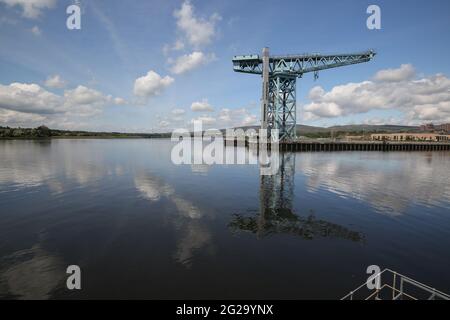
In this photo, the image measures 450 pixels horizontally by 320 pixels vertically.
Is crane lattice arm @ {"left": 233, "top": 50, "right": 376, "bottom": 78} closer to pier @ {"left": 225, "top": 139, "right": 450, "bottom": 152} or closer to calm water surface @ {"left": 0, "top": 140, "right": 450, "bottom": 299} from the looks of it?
pier @ {"left": 225, "top": 139, "right": 450, "bottom": 152}

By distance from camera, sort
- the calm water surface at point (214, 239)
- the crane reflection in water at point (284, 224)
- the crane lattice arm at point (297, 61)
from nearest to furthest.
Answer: the calm water surface at point (214, 239)
the crane reflection in water at point (284, 224)
the crane lattice arm at point (297, 61)

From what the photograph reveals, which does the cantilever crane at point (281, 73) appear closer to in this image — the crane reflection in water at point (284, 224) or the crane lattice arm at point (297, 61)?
the crane lattice arm at point (297, 61)

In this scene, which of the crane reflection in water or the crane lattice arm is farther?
the crane lattice arm

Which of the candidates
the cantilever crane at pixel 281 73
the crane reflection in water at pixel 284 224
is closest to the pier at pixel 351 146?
the cantilever crane at pixel 281 73

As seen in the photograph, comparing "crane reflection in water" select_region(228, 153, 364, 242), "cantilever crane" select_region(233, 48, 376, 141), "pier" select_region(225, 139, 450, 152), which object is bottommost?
"crane reflection in water" select_region(228, 153, 364, 242)

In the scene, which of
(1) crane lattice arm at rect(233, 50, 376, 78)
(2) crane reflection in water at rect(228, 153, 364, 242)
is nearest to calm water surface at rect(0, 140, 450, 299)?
(2) crane reflection in water at rect(228, 153, 364, 242)

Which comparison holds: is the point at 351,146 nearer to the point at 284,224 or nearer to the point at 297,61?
the point at 297,61

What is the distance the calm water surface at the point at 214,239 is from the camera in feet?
27.9

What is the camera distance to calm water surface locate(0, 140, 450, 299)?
8.50 m

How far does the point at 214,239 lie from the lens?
12148 millimetres

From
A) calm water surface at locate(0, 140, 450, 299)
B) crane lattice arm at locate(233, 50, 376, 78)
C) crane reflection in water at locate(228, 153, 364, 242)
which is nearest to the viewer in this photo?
calm water surface at locate(0, 140, 450, 299)
